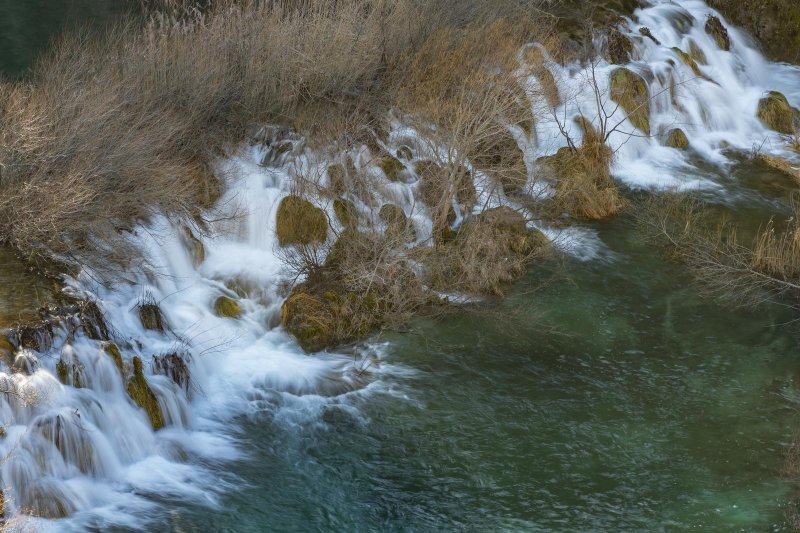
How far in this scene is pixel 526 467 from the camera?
11.8 metres

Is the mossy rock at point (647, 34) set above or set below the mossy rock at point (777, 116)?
above

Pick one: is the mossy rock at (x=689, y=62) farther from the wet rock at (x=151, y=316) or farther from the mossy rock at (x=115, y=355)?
the mossy rock at (x=115, y=355)

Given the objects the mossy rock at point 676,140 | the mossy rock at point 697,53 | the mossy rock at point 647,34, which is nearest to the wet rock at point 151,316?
the mossy rock at point 676,140

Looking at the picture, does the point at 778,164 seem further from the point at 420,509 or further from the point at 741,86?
the point at 420,509

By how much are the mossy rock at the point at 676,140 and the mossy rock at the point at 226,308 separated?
11.2 meters

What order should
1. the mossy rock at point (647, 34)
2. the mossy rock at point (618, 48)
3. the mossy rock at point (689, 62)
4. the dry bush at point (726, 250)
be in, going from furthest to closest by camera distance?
the mossy rock at point (647, 34), the mossy rock at point (689, 62), the mossy rock at point (618, 48), the dry bush at point (726, 250)

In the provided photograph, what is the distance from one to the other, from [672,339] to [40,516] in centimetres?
889

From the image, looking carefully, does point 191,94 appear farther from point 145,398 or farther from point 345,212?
point 145,398

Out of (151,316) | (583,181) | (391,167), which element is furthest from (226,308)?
(583,181)

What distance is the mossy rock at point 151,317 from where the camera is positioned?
523 inches

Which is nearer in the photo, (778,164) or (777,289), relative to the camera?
(777,289)

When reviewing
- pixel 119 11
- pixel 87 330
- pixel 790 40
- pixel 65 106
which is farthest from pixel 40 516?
pixel 790 40

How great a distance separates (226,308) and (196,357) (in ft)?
4.68

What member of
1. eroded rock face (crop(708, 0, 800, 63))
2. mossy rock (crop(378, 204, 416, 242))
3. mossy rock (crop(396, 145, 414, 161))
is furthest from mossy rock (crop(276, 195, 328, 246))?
eroded rock face (crop(708, 0, 800, 63))
